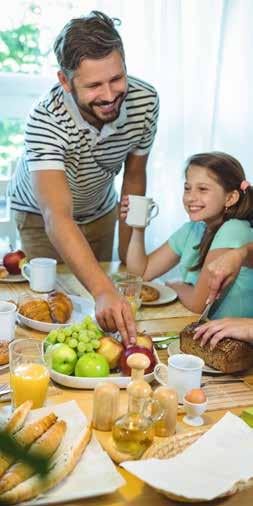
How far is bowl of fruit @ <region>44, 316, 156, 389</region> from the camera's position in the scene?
48.6 inches

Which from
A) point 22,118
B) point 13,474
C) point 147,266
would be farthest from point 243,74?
point 13,474

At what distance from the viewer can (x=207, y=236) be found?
201 cm

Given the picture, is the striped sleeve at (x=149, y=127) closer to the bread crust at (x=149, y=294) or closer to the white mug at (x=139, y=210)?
the white mug at (x=139, y=210)

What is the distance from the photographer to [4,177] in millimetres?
2635

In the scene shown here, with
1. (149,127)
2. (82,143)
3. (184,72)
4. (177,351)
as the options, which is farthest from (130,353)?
(184,72)

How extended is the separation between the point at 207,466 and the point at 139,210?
1078mm

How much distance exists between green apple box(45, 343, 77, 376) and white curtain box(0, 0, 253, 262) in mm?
1664

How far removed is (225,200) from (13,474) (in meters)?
1.39

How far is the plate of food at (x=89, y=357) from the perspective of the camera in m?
1.23

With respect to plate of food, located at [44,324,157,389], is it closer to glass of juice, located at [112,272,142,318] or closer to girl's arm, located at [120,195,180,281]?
glass of juice, located at [112,272,142,318]

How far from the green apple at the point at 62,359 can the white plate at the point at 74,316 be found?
9.5 inches

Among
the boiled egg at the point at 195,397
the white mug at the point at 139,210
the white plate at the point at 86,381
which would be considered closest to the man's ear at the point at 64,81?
the white mug at the point at 139,210

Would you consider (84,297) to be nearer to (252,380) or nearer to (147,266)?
(147,266)

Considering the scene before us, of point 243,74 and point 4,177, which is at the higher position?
point 243,74
